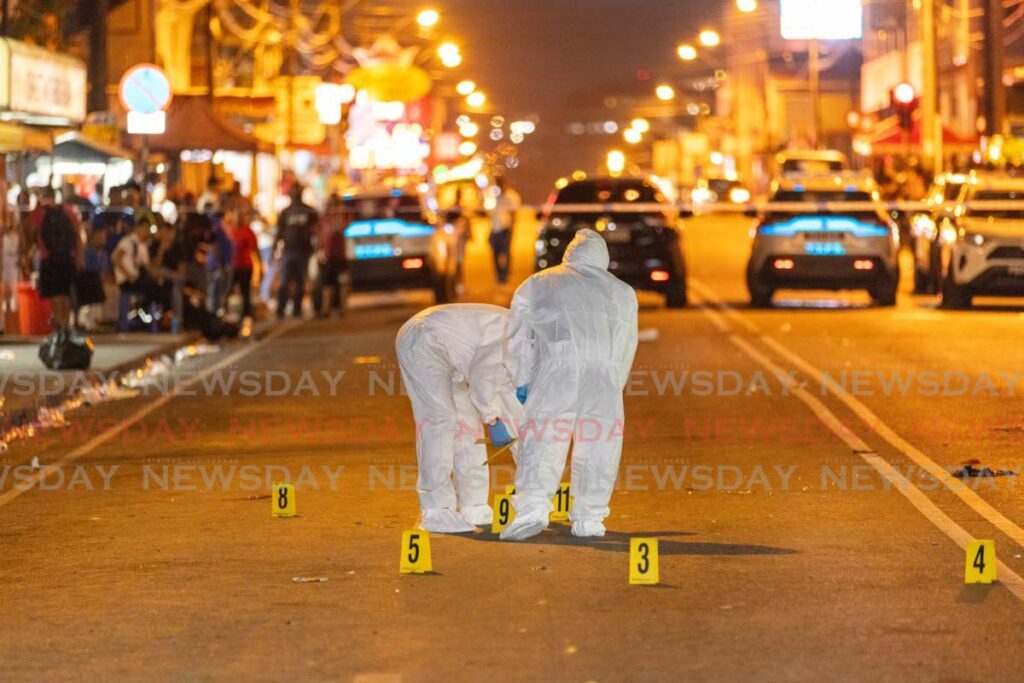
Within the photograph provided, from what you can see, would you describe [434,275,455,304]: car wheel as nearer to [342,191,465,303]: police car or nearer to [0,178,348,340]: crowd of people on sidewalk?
[342,191,465,303]: police car

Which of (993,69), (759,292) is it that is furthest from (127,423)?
(993,69)

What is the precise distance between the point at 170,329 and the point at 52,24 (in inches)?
297

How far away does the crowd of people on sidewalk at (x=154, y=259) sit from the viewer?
2114 cm

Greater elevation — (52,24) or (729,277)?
(52,24)

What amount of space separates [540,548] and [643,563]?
1001 millimetres

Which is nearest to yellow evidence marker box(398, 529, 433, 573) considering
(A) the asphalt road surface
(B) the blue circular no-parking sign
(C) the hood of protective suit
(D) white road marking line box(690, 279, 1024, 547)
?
(A) the asphalt road surface

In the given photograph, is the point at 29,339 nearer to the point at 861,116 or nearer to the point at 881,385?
the point at 881,385

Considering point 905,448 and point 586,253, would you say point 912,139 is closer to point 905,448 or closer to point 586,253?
point 905,448

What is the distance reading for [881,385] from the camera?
16.8 m

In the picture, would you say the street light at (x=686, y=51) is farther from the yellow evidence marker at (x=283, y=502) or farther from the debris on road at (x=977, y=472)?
the yellow evidence marker at (x=283, y=502)

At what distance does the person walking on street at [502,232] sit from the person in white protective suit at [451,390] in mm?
22757

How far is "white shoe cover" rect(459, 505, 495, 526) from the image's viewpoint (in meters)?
9.88

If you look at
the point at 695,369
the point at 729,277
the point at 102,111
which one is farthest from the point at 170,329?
the point at 729,277

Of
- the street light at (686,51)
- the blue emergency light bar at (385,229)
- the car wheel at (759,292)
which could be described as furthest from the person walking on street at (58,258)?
the street light at (686,51)
